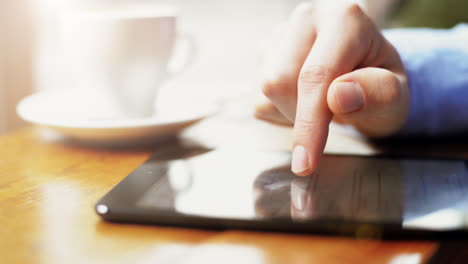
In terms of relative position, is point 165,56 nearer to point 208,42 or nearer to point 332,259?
point 332,259

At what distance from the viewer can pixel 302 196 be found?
32 cm

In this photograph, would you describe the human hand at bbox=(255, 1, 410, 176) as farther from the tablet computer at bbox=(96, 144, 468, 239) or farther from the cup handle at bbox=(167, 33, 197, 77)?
the cup handle at bbox=(167, 33, 197, 77)

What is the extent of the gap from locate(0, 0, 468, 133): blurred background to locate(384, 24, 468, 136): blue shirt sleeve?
0.38m

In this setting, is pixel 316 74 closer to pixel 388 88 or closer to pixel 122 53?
pixel 388 88

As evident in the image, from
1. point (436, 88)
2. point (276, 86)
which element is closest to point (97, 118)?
point (276, 86)

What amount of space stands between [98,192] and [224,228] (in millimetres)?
124

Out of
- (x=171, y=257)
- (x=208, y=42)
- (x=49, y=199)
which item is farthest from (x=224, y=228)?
(x=208, y=42)

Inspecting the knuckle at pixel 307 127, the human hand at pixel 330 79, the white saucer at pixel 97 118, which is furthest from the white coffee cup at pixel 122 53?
the knuckle at pixel 307 127

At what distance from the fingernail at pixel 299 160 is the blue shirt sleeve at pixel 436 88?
0.20 metres

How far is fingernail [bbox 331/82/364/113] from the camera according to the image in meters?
0.36

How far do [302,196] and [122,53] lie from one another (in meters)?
0.30

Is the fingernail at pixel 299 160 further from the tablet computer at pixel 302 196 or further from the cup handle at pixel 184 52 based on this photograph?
the cup handle at pixel 184 52

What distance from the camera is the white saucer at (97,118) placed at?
49 centimetres

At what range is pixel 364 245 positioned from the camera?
27cm
